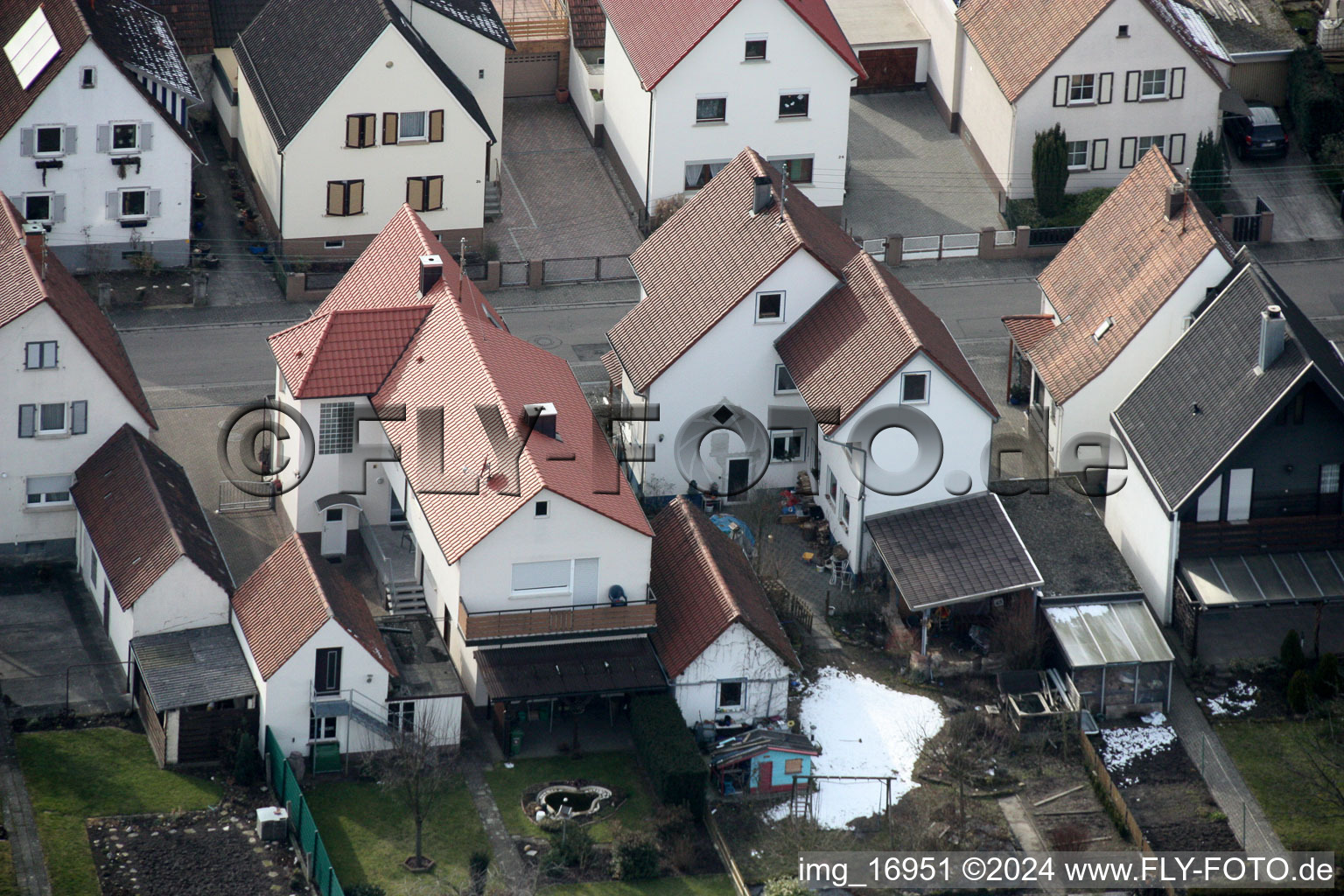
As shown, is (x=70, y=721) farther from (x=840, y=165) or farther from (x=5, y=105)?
(x=840, y=165)

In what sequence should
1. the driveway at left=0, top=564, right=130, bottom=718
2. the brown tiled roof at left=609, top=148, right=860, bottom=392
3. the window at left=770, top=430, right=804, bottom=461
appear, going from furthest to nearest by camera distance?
1. the window at left=770, top=430, right=804, bottom=461
2. the brown tiled roof at left=609, top=148, right=860, bottom=392
3. the driveway at left=0, top=564, right=130, bottom=718

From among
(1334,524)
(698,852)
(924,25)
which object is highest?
(924,25)

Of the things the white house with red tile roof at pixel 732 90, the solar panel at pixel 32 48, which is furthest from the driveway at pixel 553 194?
the solar panel at pixel 32 48

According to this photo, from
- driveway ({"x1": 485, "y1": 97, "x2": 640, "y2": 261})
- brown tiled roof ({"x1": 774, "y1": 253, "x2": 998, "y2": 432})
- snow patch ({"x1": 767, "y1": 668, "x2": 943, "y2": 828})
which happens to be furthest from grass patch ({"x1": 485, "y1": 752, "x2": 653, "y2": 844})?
driveway ({"x1": 485, "y1": 97, "x2": 640, "y2": 261})

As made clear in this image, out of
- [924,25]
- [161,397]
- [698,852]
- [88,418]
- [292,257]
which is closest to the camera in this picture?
[698,852]

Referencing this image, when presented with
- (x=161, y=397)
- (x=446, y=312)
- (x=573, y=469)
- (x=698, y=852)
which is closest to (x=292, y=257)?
(x=161, y=397)

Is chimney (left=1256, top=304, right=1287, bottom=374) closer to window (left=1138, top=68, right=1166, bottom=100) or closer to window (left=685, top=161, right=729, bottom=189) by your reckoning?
window (left=1138, top=68, right=1166, bottom=100)

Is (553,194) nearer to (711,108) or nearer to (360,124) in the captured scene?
(711,108)
